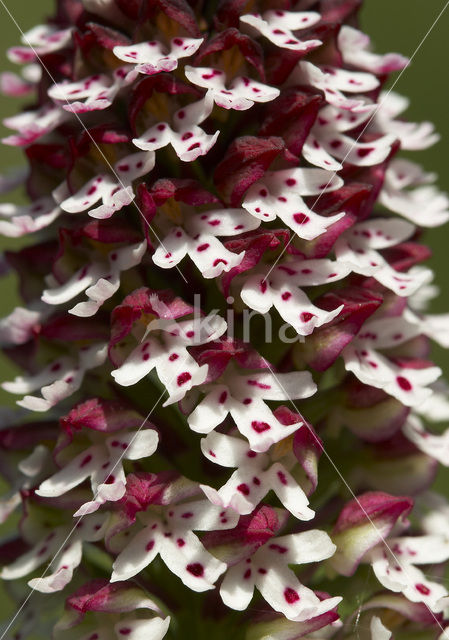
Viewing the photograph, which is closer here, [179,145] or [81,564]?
[179,145]

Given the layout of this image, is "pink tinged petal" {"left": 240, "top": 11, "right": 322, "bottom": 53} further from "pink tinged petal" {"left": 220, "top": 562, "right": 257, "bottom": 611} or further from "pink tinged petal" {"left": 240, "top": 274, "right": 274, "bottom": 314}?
"pink tinged petal" {"left": 220, "top": 562, "right": 257, "bottom": 611}

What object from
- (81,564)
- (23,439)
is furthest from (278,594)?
(23,439)

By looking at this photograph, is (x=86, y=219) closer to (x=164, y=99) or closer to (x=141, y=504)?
(x=164, y=99)

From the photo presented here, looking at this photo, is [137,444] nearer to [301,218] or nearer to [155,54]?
[301,218]

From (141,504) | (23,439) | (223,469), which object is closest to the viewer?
(141,504)

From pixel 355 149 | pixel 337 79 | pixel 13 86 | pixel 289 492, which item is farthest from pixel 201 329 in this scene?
pixel 13 86

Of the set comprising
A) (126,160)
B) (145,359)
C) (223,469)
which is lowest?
(223,469)

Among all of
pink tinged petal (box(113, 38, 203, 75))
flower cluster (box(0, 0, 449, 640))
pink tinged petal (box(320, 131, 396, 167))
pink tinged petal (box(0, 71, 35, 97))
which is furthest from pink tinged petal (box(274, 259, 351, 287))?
pink tinged petal (box(0, 71, 35, 97))
